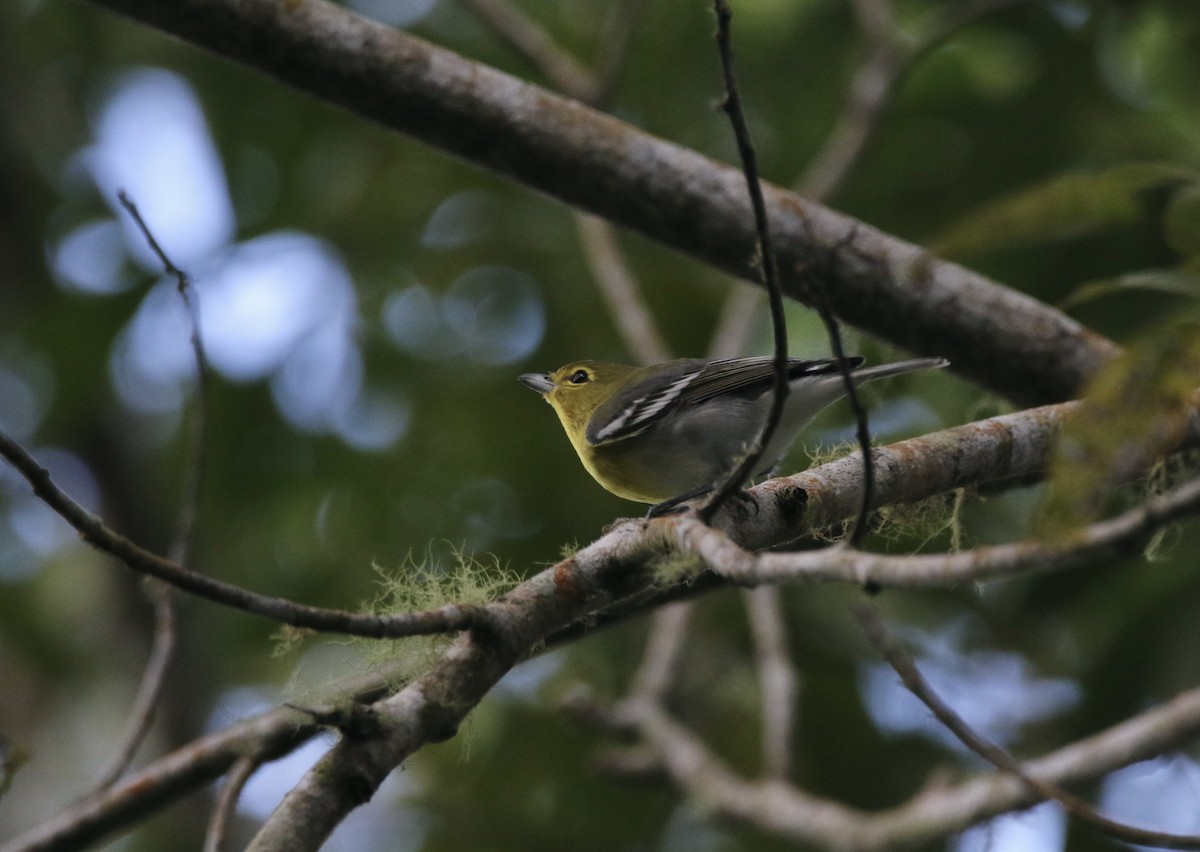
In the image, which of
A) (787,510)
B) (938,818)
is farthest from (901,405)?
(787,510)

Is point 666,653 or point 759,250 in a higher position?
point 666,653

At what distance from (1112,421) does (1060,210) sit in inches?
63.6

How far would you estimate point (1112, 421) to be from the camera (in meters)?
1.67

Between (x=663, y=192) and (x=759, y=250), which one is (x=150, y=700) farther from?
(x=759, y=250)

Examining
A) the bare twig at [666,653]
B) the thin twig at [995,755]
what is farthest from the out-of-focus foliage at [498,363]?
the thin twig at [995,755]

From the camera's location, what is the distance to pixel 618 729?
5012 mm

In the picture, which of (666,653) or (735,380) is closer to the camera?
(735,380)

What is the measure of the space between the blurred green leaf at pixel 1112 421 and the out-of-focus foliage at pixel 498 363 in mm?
3126

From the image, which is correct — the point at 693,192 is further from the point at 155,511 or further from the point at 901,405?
the point at 155,511

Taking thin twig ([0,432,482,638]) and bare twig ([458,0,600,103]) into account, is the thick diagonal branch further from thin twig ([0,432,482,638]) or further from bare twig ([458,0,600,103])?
thin twig ([0,432,482,638])

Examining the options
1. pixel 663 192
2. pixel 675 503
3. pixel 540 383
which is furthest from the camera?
pixel 540 383

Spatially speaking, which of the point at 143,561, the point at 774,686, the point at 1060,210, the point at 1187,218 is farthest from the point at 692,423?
the point at 143,561

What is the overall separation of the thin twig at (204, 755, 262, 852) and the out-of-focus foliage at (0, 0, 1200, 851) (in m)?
2.83

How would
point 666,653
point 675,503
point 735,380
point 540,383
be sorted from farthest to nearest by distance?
1. point 540,383
2. point 666,653
3. point 735,380
4. point 675,503
